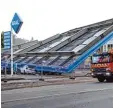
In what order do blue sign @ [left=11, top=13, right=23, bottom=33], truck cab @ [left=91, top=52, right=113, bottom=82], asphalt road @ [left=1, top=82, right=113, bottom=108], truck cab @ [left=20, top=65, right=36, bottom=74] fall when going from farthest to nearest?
truck cab @ [left=20, top=65, right=36, bottom=74]
blue sign @ [left=11, top=13, right=23, bottom=33]
truck cab @ [left=91, top=52, right=113, bottom=82]
asphalt road @ [left=1, top=82, right=113, bottom=108]

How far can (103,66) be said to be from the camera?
27438 mm

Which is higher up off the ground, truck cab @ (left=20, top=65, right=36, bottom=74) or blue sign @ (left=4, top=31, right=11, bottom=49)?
blue sign @ (left=4, top=31, right=11, bottom=49)

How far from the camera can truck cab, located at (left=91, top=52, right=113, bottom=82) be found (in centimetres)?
2712

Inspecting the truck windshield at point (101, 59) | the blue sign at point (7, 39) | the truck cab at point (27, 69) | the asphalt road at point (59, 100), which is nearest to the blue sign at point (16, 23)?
the blue sign at point (7, 39)

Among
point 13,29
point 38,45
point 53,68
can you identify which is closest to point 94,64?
point 13,29

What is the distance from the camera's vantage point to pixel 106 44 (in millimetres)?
46688

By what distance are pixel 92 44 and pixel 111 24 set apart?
625 cm

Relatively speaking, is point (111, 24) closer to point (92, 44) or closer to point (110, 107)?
point (92, 44)

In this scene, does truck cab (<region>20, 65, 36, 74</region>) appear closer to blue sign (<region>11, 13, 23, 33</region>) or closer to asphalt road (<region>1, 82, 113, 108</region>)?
blue sign (<region>11, 13, 23, 33</region>)

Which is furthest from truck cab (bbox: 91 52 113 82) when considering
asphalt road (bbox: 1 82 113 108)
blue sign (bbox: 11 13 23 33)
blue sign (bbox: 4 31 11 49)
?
asphalt road (bbox: 1 82 113 108)

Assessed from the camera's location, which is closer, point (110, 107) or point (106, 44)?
point (110, 107)

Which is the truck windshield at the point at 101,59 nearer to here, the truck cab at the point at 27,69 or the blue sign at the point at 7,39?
the blue sign at the point at 7,39

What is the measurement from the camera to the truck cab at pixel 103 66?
27.1m

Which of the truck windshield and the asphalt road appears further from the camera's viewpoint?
the truck windshield
